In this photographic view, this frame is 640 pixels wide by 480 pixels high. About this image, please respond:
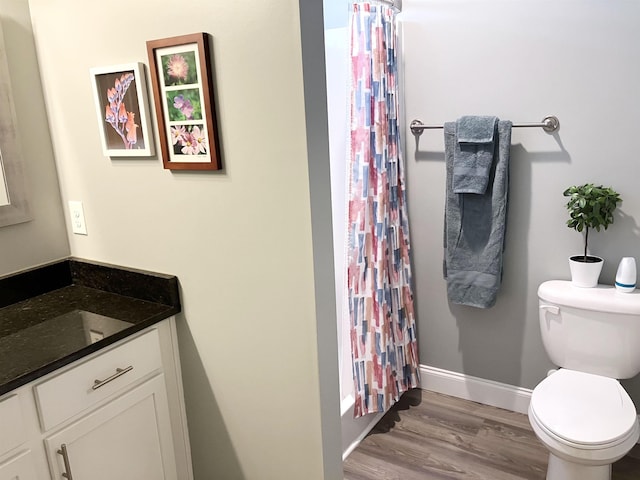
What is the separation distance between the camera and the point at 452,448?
7.83ft

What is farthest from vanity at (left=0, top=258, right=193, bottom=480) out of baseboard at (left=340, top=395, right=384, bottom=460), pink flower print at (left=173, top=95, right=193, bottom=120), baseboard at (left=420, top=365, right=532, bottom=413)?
baseboard at (left=420, top=365, right=532, bottom=413)

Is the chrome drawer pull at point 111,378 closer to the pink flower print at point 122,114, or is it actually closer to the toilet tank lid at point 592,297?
the pink flower print at point 122,114

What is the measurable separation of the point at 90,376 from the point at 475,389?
2.02 meters

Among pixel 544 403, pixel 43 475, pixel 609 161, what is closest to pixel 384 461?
pixel 544 403

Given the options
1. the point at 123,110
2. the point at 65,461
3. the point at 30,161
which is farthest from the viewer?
the point at 30,161

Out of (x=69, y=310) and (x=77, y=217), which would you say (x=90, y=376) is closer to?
(x=69, y=310)

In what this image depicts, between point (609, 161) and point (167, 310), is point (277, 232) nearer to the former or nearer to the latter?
point (167, 310)

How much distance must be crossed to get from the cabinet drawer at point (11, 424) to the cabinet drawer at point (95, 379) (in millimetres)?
54

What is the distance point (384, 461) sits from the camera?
7.64 ft

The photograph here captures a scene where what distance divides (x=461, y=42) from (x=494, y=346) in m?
1.53

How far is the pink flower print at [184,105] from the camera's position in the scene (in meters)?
1.49

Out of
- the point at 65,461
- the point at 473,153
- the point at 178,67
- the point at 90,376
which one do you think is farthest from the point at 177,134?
the point at 473,153

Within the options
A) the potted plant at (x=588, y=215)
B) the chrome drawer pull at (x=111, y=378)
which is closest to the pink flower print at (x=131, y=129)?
the chrome drawer pull at (x=111, y=378)

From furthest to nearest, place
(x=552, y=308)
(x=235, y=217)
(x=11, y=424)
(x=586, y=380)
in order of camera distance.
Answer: (x=552, y=308), (x=586, y=380), (x=235, y=217), (x=11, y=424)
